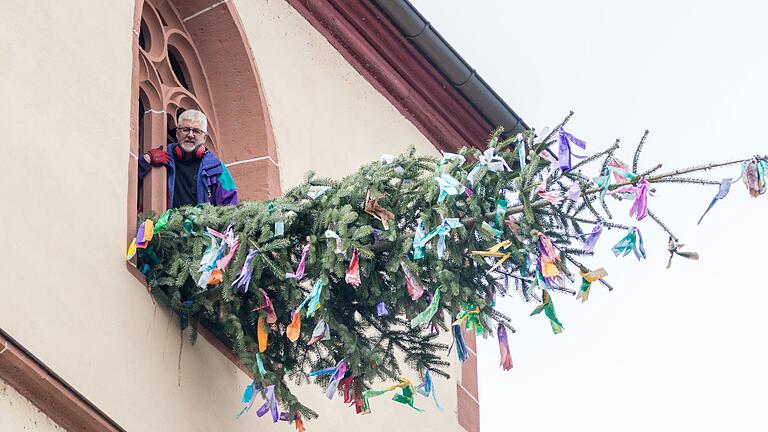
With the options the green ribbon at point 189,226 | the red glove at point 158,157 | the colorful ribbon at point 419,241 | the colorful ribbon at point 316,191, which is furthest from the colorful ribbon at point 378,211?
the red glove at point 158,157

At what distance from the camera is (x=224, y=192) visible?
9430mm

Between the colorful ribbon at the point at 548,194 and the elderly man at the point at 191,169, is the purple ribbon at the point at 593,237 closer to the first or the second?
the colorful ribbon at the point at 548,194

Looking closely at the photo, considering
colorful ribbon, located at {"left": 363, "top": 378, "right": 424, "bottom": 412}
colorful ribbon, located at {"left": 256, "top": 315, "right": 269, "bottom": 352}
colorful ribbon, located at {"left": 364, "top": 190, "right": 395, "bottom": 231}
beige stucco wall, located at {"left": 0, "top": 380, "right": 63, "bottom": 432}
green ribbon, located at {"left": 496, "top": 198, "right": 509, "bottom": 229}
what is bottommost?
beige stucco wall, located at {"left": 0, "top": 380, "right": 63, "bottom": 432}

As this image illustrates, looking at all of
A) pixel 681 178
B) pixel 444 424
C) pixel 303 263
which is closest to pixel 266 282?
pixel 303 263

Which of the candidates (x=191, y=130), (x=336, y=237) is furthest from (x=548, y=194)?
(x=191, y=130)

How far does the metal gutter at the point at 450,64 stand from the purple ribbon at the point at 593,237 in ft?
12.1

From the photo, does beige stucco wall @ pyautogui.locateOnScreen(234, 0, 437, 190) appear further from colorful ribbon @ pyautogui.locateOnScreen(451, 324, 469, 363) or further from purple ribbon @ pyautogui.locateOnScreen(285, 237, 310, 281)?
colorful ribbon @ pyautogui.locateOnScreen(451, 324, 469, 363)

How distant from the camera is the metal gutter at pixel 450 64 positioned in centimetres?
1166

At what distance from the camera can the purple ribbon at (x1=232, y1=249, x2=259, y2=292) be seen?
8.37 m

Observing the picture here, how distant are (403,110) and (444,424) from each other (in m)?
1.99

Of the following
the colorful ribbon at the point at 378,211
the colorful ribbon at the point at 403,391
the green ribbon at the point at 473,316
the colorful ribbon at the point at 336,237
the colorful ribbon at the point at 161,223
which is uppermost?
the colorful ribbon at the point at 378,211

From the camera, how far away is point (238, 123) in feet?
34.1

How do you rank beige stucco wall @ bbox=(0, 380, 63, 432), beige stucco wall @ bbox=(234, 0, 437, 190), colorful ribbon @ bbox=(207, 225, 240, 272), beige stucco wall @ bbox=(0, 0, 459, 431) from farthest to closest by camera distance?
1. beige stucco wall @ bbox=(234, 0, 437, 190)
2. colorful ribbon @ bbox=(207, 225, 240, 272)
3. beige stucco wall @ bbox=(0, 0, 459, 431)
4. beige stucco wall @ bbox=(0, 380, 63, 432)

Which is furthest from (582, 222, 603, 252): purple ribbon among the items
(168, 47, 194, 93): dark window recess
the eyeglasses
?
(168, 47, 194, 93): dark window recess
